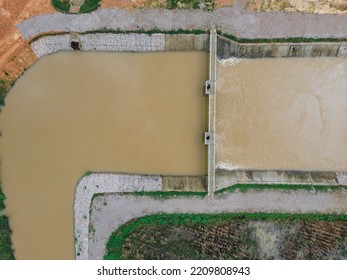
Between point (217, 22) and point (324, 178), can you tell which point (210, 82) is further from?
point (324, 178)

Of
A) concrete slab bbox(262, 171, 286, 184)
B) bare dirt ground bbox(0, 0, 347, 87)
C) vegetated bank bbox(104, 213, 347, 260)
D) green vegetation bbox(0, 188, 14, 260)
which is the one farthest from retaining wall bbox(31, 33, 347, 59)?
green vegetation bbox(0, 188, 14, 260)

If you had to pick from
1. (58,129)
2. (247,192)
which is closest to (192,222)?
(247,192)

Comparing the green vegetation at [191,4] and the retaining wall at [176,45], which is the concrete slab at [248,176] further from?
the green vegetation at [191,4]

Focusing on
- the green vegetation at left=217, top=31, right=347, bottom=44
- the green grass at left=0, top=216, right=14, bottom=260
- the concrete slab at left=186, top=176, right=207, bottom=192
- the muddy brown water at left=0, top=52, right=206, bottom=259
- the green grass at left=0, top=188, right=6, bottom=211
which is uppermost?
the green vegetation at left=217, top=31, right=347, bottom=44

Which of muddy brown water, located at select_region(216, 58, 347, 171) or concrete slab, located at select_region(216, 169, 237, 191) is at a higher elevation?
muddy brown water, located at select_region(216, 58, 347, 171)

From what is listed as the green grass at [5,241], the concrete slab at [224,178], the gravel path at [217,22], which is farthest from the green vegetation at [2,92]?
the concrete slab at [224,178]

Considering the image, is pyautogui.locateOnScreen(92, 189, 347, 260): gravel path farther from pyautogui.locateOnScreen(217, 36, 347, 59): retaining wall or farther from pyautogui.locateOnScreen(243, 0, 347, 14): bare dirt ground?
pyautogui.locateOnScreen(243, 0, 347, 14): bare dirt ground

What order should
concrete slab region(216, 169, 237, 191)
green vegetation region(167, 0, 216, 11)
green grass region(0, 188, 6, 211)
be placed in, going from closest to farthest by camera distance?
green vegetation region(167, 0, 216, 11) < concrete slab region(216, 169, 237, 191) < green grass region(0, 188, 6, 211)
